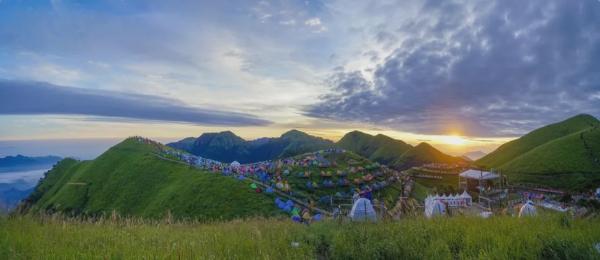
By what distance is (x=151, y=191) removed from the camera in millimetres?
68625

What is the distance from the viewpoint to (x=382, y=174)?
91750mm

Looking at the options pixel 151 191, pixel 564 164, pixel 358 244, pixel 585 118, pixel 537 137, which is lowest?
pixel 151 191

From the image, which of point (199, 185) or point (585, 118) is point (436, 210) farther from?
point (585, 118)

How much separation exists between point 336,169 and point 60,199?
7542cm

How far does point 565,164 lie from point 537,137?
262 feet

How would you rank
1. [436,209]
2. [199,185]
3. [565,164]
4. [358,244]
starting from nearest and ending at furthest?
[358,244], [436,209], [199,185], [565,164]

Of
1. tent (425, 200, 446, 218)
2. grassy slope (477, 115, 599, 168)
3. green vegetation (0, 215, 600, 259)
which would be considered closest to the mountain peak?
grassy slope (477, 115, 599, 168)

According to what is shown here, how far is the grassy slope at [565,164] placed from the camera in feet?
308

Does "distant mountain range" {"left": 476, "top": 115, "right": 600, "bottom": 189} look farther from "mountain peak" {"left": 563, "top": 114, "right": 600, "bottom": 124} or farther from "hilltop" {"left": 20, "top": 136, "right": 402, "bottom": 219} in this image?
"mountain peak" {"left": 563, "top": 114, "right": 600, "bottom": 124}

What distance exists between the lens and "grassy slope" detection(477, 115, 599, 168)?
163500 mm

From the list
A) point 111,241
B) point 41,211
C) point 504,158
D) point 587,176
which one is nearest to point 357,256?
point 111,241

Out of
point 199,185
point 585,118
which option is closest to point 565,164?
point 585,118

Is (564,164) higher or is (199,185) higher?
(564,164)

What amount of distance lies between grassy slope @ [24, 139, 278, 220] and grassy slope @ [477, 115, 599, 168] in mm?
150893
